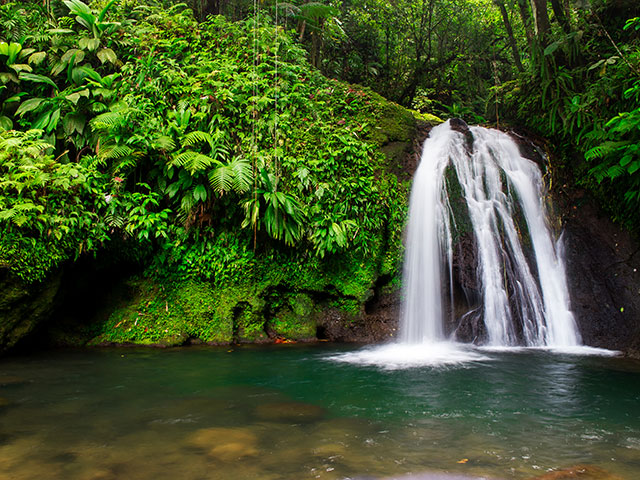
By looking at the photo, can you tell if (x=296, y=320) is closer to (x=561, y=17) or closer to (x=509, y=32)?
(x=561, y=17)

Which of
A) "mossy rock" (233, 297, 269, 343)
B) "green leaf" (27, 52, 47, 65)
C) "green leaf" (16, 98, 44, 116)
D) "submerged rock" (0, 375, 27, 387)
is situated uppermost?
"green leaf" (27, 52, 47, 65)

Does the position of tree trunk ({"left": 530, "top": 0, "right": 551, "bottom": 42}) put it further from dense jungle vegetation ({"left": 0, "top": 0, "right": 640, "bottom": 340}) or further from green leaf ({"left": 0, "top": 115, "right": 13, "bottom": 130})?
green leaf ({"left": 0, "top": 115, "right": 13, "bottom": 130})

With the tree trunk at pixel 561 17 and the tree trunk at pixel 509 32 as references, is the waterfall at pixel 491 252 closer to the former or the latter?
the tree trunk at pixel 561 17

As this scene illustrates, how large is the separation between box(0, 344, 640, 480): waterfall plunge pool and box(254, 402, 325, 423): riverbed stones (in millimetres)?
17

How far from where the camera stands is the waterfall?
7246mm

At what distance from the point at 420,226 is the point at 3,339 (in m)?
6.71

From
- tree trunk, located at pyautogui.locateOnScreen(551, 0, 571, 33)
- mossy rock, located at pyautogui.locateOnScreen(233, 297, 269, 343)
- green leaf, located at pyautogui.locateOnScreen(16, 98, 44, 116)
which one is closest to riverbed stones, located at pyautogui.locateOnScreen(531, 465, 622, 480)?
mossy rock, located at pyautogui.locateOnScreen(233, 297, 269, 343)

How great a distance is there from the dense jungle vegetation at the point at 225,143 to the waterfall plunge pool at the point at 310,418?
1974 millimetres

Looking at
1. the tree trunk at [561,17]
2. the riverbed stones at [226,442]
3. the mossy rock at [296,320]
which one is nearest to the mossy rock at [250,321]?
the mossy rock at [296,320]

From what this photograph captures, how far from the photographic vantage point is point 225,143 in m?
7.83

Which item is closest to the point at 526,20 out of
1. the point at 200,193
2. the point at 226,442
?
the point at 200,193

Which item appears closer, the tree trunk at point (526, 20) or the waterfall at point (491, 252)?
the waterfall at point (491, 252)

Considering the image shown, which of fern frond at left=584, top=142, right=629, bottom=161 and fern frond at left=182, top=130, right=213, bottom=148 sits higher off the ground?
fern frond at left=182, top=130, right=213, bottom=148

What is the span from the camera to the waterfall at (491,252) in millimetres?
7246
